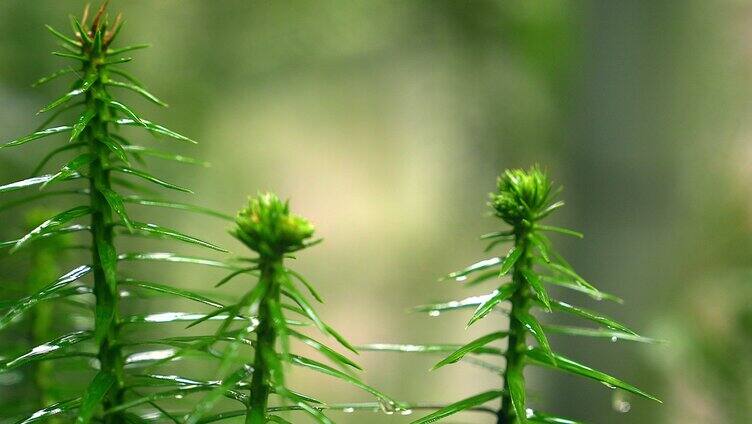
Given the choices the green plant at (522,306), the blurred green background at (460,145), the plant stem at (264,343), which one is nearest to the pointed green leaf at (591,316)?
the green plant at (522,306)

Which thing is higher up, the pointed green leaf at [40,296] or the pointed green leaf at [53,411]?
the pointed green leaf at [40,296]

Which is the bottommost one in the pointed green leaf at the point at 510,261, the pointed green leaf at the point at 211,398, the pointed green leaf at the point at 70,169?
the pointed green leaf at the point at 211,398

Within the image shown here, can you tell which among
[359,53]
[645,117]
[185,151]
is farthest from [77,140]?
[359,53]

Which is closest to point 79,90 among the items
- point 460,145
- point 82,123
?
point 82,123

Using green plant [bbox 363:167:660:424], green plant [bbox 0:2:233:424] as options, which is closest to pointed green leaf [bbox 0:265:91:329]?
green plant [bbox 0:2:233:424]

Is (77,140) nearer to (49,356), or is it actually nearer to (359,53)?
(49,356)

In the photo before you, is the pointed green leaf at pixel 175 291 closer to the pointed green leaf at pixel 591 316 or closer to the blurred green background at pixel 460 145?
the pointed green leaf at pixel 591 316
